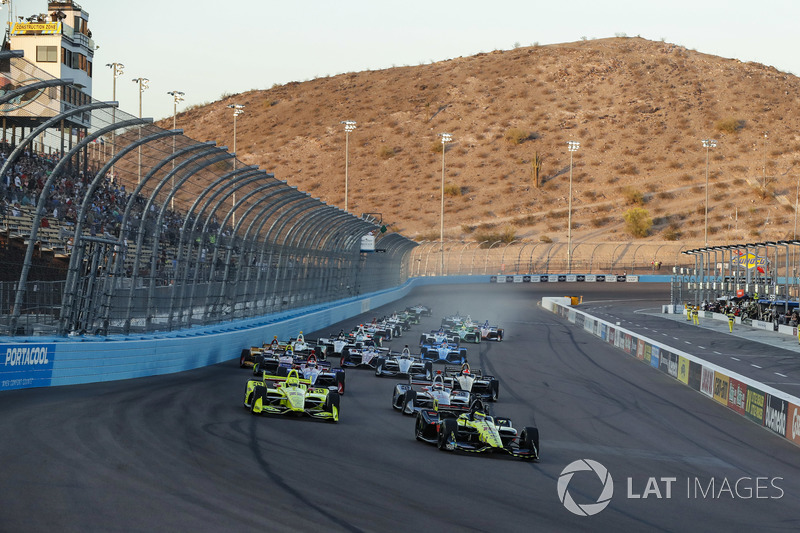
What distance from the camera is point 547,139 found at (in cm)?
11419

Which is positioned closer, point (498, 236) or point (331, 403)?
point (331, 403)

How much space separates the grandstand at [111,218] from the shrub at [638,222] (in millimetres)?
70742

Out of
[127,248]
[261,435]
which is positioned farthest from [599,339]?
[261,435]

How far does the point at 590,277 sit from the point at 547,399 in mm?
61685

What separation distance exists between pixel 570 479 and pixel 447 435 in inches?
83.2

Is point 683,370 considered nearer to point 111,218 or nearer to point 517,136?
point 111,218

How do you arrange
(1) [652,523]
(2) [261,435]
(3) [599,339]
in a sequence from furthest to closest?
1. (3) [599,339]
2. (2) [261,435]
3. (1) [652,523]

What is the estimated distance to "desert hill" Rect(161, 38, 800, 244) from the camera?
97.4 meters

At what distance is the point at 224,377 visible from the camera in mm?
19703

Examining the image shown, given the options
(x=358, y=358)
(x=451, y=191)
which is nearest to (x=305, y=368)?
(x=358, y=358)

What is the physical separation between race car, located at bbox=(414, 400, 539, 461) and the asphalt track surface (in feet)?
0.56

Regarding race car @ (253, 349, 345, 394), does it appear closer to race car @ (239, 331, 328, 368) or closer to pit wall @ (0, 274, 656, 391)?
race car @ (239, 331, 328, 368)

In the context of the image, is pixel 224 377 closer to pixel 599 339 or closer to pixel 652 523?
pixel 652 523

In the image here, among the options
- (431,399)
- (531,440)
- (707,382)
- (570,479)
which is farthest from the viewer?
(707,382)
